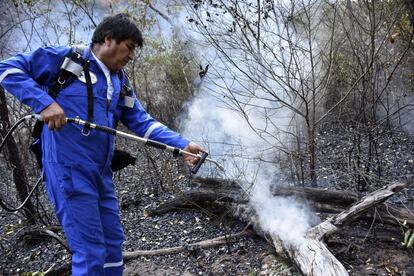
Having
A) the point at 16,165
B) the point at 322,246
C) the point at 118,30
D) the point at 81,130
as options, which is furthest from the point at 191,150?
the point at 16,165

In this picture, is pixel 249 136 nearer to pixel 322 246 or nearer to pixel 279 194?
pixel 279 194

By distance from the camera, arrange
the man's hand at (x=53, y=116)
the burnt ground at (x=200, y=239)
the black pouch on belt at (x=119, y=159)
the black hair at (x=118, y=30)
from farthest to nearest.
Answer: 1. the burnt ground at (x=200, y=239)
2. the black pouch on belt at (x=119, y=159)
3. the black hair at (x=118, y=30)
4. the man's hand at (x=53, y=116)

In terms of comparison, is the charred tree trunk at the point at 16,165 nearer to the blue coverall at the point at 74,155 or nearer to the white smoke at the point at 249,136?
the white smoke at the point at 249,136

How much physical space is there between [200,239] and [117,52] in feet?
8.34

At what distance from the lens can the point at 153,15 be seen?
25.3 ft

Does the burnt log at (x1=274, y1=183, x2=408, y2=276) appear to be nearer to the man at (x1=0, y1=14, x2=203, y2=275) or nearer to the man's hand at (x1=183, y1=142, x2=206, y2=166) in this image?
the man's hand at (x1=183, y1=142, x2=206, y2=166)

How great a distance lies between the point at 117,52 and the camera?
3146 millimetres

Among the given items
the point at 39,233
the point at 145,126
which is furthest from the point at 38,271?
the point at 145,126

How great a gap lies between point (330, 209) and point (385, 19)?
8.02 ft

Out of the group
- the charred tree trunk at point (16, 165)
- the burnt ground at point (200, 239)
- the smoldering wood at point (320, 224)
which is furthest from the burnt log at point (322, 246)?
the charred tree trunk at point (16, 165)

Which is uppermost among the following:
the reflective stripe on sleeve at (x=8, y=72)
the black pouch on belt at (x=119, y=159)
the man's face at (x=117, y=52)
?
the man's face at (x=117, y=52)

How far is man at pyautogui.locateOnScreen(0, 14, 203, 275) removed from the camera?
9.78 ft

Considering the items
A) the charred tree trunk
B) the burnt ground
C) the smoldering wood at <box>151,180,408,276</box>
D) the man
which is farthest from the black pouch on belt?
the charred tree trunk

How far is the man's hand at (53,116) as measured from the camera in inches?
109
